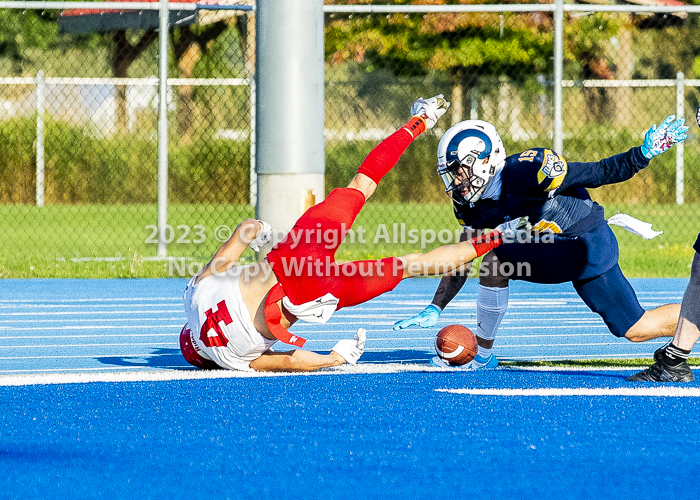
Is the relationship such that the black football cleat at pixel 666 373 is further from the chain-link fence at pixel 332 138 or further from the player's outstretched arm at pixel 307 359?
the chain-link fence at pixel 332 138

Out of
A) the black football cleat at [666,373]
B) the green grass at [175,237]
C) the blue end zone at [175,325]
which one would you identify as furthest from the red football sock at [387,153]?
the green grass at [175,237]

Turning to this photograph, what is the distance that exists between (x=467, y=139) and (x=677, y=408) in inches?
82.1

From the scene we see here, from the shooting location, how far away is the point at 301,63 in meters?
12.2

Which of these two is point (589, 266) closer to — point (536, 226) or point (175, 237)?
point (536, 226)

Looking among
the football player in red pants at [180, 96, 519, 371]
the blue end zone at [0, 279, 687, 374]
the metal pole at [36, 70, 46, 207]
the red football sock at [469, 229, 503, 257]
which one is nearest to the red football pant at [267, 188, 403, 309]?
the football player in red pants at [180, 96, 519, 371]

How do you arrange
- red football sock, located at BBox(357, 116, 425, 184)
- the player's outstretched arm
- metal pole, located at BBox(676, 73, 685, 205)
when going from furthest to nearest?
metal pole, located at BBox(676, 73, 685, 205), red football sock, located at BBox(357, 116, 425, 184), the player's outstretched arm

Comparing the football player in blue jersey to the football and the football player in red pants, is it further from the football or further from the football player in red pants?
the football player in red pants

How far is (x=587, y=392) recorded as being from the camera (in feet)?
20.7

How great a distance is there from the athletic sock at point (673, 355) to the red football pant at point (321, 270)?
63.3 inches

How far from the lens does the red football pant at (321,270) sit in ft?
21.7

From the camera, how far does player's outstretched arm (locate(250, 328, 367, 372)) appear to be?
7012 millimetres

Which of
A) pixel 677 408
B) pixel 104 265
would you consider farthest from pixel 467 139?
pixel 104 265

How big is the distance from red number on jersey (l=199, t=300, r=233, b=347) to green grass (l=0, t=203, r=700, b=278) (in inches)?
238

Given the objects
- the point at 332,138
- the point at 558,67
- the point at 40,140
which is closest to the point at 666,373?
the point at 558,67
